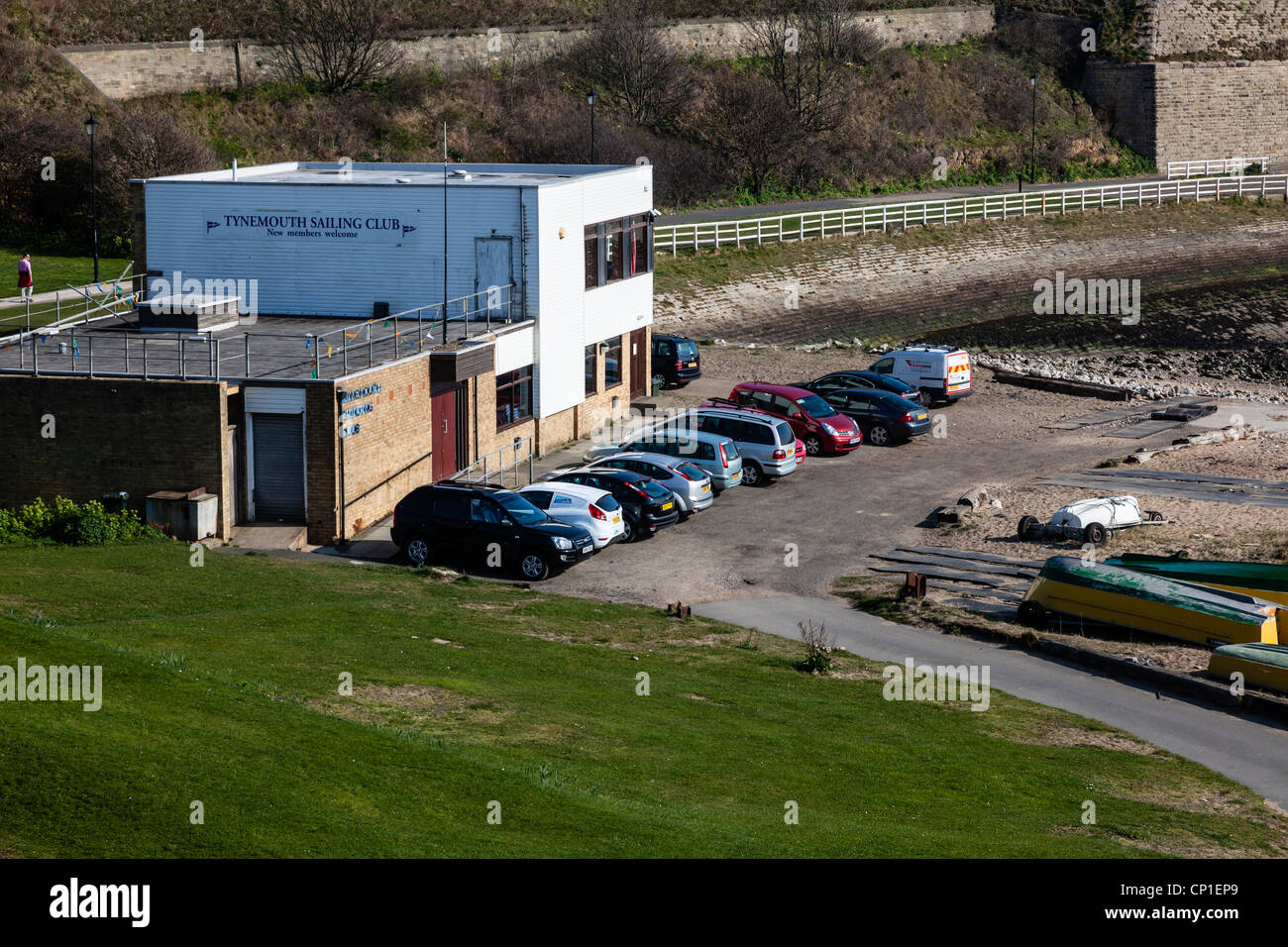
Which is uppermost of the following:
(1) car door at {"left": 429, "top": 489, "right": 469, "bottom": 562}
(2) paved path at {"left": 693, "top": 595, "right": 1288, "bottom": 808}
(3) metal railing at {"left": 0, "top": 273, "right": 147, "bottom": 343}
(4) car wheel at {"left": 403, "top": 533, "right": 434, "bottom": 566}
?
(3) metal railing at {"left": 0, "top": 273, "right": 147, "bottom": 343}

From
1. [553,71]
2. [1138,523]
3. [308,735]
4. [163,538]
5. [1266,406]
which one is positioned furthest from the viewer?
[553,71]

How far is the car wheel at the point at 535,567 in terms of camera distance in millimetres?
28812

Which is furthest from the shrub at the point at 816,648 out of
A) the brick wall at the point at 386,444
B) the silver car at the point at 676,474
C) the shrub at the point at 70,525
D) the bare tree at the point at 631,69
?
the bare tree at the point at 631,69

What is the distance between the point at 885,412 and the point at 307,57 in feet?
151

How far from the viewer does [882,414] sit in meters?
41.2

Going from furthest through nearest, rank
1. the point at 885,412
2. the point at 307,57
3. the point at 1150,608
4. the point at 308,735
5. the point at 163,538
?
the point at 307,57 < the point at 885,412 < the point at 163,538 < the point at 1150,608 < the point at 308,735

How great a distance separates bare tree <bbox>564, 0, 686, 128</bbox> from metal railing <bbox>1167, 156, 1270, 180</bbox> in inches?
1347

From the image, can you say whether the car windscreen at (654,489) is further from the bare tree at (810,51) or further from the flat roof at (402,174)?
the bare tree at (810,51)

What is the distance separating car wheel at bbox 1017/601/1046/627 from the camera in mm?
26141

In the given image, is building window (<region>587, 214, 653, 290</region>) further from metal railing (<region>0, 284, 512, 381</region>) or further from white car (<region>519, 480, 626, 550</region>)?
white car (<region>519, 480, 626, 550</region>)

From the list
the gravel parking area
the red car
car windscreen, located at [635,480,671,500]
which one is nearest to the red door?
the gravel parking area

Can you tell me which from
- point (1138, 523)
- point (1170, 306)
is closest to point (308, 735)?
point (1138, 523)

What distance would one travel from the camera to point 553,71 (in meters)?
84.8

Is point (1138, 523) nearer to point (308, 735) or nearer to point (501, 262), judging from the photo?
point (501, 262)
